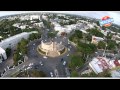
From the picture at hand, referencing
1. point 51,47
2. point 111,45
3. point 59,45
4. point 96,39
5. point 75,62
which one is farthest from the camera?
point 51,47

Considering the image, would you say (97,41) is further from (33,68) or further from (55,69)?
(33,68)

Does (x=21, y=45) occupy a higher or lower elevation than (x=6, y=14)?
lower

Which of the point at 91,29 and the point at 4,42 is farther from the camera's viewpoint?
the point at 91,29

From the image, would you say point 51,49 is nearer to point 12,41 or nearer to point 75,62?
point 12,41

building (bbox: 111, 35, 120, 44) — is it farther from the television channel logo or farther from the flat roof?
the flat roof

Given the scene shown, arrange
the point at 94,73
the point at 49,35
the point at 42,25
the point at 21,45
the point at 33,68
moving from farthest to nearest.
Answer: the point at 42,25 → the point at 49,35 → the point at 21,45 → the point at 33,68 → the point at 94,73

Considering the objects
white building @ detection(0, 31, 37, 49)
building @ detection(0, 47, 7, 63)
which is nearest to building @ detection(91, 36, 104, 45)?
white building @ detection(0, 31, 37, 49)

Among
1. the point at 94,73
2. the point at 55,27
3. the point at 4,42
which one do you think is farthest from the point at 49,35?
the point at 94,73

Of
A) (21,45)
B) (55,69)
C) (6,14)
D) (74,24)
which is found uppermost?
(6,14)

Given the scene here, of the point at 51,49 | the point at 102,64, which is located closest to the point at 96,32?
the point at 102,64
